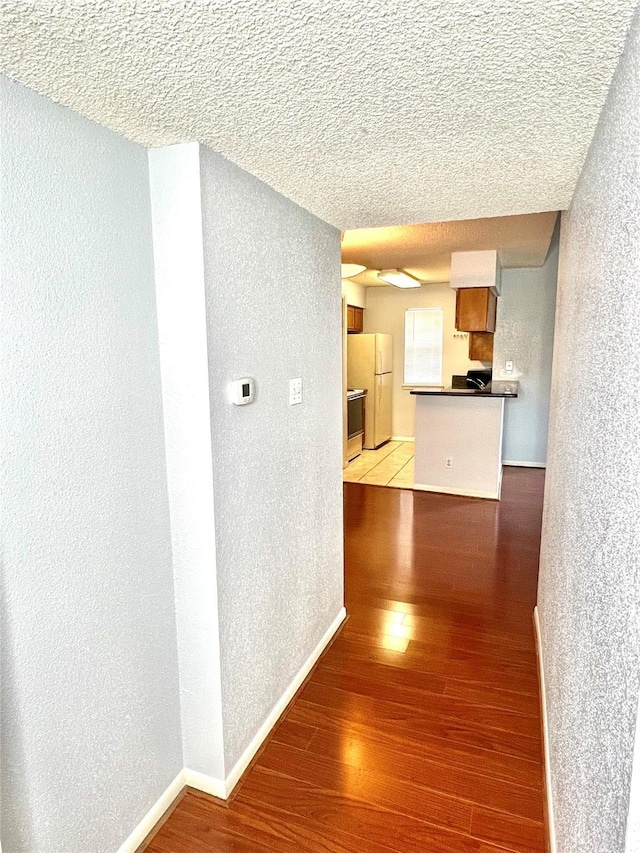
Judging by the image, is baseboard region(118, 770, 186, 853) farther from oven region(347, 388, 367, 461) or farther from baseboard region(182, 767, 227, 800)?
oven region(347, 388, 367, 461)

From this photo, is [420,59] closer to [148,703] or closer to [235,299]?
[235,299]

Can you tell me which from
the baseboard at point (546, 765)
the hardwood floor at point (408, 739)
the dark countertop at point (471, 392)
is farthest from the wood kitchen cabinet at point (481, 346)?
the baseboard at point (546, 765)

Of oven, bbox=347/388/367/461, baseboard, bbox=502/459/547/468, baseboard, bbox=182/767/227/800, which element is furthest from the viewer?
oven, bbox=347/388/367/461

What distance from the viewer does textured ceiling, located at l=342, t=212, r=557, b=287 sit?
356 cm

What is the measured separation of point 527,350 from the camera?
19.4 feet

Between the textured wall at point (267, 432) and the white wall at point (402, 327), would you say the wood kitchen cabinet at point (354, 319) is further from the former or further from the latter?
the textured wall at point (267, 432)

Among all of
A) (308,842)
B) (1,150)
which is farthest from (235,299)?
(308,842)

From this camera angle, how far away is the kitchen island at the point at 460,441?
191 inches

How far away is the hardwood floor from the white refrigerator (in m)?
3.72

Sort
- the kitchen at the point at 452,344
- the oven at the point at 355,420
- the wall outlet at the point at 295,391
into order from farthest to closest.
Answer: the oven at the point at 355,420, the kitchen at the point at 452,344, the wall outlet at the point at 295,391

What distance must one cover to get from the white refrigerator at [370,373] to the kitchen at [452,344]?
19mm

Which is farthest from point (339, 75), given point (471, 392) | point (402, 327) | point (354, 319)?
point (402, 327)

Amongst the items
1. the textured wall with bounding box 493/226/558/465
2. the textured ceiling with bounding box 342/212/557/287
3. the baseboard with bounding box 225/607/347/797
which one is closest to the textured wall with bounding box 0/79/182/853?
the baseboard with bounding box 225/607/347/797

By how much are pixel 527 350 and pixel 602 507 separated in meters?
5.30
